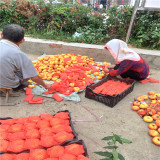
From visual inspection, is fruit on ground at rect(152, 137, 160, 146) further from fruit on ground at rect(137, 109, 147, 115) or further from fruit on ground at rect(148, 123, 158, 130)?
fruit on ground at rect(137, 109, 147, 115)

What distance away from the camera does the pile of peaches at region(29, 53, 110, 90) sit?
12.5ft

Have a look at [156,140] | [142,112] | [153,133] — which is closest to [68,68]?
[142,112]

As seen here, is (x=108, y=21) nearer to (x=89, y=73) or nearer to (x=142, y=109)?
(x=89, y=73)

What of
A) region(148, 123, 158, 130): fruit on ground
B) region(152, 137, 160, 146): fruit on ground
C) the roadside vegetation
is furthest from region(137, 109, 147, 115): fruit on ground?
the roadside vegetation

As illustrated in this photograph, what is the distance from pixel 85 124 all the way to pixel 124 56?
69.6 inches

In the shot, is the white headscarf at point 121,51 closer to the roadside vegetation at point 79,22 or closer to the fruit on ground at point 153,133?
the fruit on ground at point 153,133

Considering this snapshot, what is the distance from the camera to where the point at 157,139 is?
2.11 m

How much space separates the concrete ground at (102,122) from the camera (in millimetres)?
2035

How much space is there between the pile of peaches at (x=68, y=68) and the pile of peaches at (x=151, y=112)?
126 cm

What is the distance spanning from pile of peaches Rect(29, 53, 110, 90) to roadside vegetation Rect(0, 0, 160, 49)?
1.44 m

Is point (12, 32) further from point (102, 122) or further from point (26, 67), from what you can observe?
point (102, 122)

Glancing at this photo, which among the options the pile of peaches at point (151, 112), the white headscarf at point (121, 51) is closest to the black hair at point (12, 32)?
the white headscarf at point (121, 51)

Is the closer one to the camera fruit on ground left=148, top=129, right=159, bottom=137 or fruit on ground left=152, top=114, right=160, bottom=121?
fruit on ground left=148, top=129, right=159, bottom=137

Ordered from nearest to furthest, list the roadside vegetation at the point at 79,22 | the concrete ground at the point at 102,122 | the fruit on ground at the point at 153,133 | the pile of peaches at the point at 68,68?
the concrete ground at the point at 102,122
the fruit on ground at the point at 153,133
the pile of peaches at the point at 68,68
the roadside vegetation at the point at 79,22
